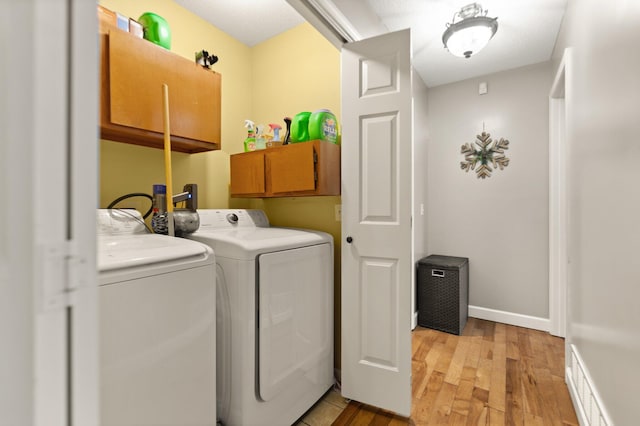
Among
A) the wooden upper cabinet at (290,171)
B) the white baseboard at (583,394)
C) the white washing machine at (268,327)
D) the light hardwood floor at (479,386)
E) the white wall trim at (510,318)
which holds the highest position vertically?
the wooden upper cabinet at (290,171)

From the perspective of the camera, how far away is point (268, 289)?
144 cm

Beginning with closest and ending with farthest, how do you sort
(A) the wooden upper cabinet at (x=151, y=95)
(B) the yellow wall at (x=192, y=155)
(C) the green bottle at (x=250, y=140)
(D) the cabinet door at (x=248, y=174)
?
(A) the wooden upper cabinet at (x=151, y=95), (B) the yellow wall at (x=192, y=155), (D) the cabinet door at (x=248, y=174), (C) the green bottle at (x=250, y=140)

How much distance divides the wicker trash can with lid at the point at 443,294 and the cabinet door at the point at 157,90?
7.35ft

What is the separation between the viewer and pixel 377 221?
5.65 ft

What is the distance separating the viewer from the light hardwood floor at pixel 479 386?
165 centimetres

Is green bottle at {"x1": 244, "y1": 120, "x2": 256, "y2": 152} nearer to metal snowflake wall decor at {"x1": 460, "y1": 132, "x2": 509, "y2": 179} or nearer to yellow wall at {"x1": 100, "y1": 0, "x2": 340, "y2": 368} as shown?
yellow wall at {"x1": 100, "y1": 0, "x2": 340, "y2": 368}

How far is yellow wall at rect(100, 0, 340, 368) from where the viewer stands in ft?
6.03

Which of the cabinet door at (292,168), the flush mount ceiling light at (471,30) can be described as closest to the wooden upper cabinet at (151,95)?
the cabinet door at (292,168)

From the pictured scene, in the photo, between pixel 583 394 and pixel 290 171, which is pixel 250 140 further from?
pixel 583 394

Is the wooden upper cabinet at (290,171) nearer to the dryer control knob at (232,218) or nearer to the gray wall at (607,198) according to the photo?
the dryer control knob at (232,218)

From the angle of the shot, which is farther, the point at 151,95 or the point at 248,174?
the point at 248,174

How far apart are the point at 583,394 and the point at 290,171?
2013mm

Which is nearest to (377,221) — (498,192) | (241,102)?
(241,102)

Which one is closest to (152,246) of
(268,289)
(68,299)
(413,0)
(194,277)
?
(194,277)
